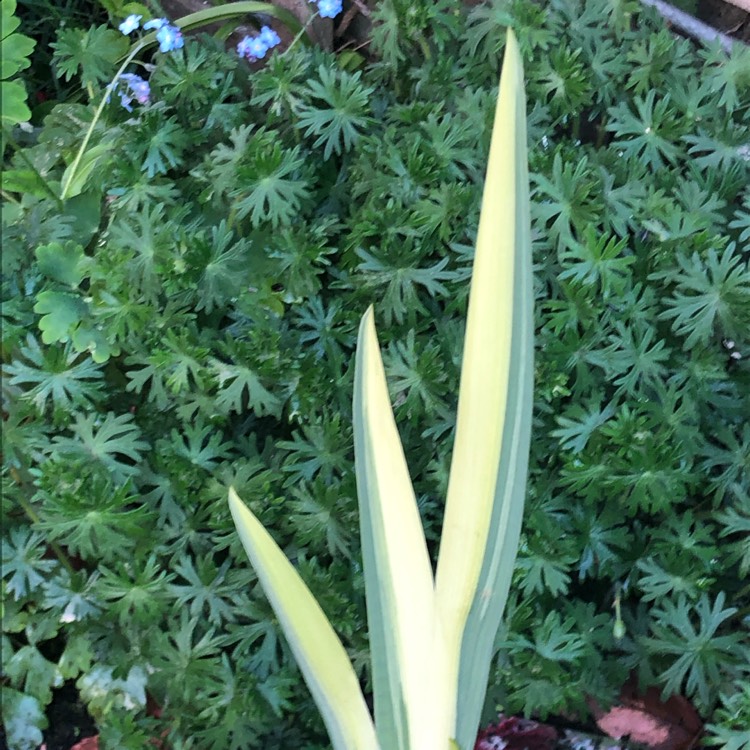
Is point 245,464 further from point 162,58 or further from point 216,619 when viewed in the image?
point 162,58

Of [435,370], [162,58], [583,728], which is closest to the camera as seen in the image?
[435,370]

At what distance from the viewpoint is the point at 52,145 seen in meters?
1.18

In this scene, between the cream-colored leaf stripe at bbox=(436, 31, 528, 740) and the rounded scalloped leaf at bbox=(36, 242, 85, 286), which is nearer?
the cream-colored leaf stripe at bbox=(436, 31, 528, 740)

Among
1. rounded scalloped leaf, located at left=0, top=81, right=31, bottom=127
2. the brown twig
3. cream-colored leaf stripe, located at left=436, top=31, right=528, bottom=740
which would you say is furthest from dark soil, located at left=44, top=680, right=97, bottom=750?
the brown twig

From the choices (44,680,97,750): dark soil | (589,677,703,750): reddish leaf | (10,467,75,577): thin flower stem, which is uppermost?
(10,467,75,577): thin flower stem

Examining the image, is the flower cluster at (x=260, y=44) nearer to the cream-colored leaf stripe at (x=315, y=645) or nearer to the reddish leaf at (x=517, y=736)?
the cream-colored leaf stripe at (x=315, y=645)

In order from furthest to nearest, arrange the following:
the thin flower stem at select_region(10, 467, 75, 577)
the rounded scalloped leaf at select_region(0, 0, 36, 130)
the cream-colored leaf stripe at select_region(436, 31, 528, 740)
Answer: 1. the thin flower stem at select_region(10, 467, 75, 577)
2. the rounded scalloped leaf at select_region(0, 0, 36, 130)
3. the cream-colored leaf stripe at select_region(436, 31, 528, 740)

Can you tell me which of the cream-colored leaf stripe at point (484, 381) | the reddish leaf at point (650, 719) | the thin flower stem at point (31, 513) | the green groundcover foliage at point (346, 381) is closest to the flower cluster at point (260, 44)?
the green groundcover foliage at point (346, 381)

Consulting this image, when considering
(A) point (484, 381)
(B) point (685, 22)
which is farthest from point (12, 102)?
(B) point (685, 22)

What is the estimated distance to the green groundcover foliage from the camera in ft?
3.04

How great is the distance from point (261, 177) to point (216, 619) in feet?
2.10

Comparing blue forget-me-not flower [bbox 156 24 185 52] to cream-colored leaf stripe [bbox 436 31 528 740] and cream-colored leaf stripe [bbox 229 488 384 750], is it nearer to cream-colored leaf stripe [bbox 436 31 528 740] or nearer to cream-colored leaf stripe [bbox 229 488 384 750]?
cream-colored leaf stripe [bbox 436 31 528 740]

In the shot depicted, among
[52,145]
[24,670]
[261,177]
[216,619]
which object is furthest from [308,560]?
[52,145]

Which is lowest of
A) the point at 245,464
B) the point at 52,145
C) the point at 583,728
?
the point at 583,728
